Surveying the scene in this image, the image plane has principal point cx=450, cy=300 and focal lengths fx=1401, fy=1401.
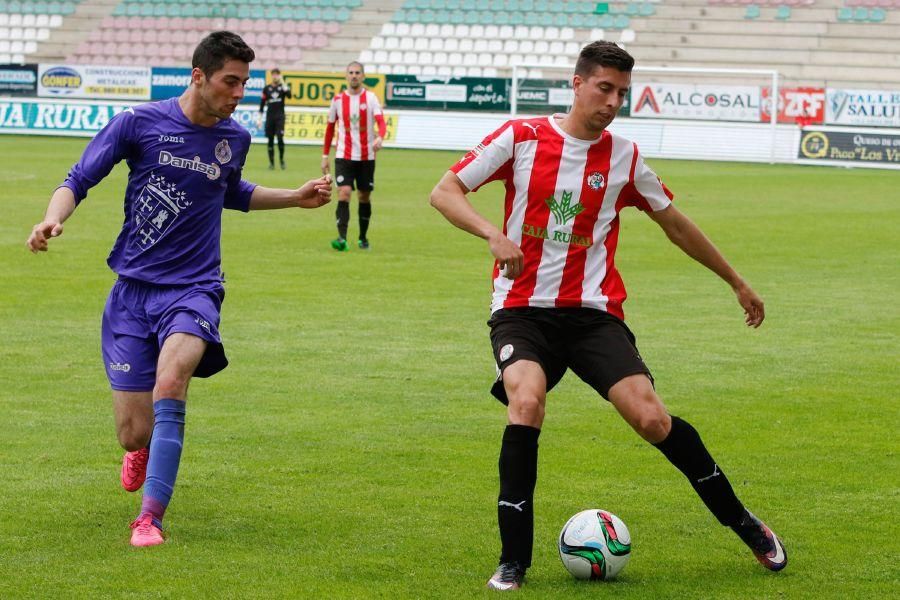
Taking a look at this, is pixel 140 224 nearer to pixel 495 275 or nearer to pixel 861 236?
pixel 495 275

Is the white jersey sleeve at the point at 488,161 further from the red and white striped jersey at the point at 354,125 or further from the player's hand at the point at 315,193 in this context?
the red and white striped jersey at the point at 354,125

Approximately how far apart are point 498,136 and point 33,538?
2445 mm

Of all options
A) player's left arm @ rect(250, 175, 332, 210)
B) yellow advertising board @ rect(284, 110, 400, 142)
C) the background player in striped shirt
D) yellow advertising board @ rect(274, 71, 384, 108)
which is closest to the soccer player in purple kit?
player's left arm @ rect(250, 175, 332, 210)

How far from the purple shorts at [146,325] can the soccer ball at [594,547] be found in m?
1.71

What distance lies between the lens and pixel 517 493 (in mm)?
4992

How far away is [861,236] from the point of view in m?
18.2

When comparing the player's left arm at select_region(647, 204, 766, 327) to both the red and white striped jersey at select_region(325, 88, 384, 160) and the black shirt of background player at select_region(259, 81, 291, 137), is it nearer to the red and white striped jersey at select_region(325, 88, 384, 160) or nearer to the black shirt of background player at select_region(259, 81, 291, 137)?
the red and white striped jersey at select_region(325, 88, 384, 160)

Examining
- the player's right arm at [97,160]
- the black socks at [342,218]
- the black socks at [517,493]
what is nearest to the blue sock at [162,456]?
the player's right arm at [97,160]

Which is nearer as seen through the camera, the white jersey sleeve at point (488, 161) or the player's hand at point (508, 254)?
the player's hand at point (508, 254)

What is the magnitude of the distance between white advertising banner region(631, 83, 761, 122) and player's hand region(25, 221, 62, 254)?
32149mm

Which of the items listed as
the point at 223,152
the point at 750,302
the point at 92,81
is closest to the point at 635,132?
the point at 92,81

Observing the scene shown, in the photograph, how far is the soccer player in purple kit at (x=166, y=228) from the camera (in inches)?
229

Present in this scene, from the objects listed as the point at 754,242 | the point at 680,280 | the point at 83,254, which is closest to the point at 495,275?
the point at 680,280

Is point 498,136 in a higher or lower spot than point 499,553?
higher
